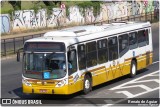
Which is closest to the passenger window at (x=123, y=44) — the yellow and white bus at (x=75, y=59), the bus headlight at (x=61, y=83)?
the yellow and white bus at (x=75, y=59)

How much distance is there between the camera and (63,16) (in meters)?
57.9

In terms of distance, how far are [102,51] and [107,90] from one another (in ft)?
5.90

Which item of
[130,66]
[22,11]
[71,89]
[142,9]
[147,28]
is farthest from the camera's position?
[142,9]

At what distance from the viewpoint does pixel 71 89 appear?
18.7 metres

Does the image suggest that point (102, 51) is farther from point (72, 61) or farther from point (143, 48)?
point (143, 48)

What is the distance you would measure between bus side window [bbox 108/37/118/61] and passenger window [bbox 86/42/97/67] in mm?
1384

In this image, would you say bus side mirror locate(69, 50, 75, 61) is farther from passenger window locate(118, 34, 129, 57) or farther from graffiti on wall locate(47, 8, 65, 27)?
graffiti on wall locate(47, 8, 65, 27)

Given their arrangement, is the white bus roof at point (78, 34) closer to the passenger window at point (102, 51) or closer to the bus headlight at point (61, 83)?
the passenger window at point (102, 51)

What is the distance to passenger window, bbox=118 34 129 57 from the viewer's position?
2284 cm

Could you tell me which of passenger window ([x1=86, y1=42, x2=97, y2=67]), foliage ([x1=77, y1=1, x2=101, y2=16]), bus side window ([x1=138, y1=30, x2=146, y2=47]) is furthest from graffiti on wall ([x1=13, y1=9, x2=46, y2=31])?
passenger window ([x1=86, y1=42, x2=97, y2=67])

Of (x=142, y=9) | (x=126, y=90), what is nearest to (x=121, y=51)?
(x=126, y=90)

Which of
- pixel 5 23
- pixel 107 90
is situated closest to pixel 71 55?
pixel 107 90

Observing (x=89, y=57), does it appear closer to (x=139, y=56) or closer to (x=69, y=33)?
(x=69, y=33)

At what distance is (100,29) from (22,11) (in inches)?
1316
